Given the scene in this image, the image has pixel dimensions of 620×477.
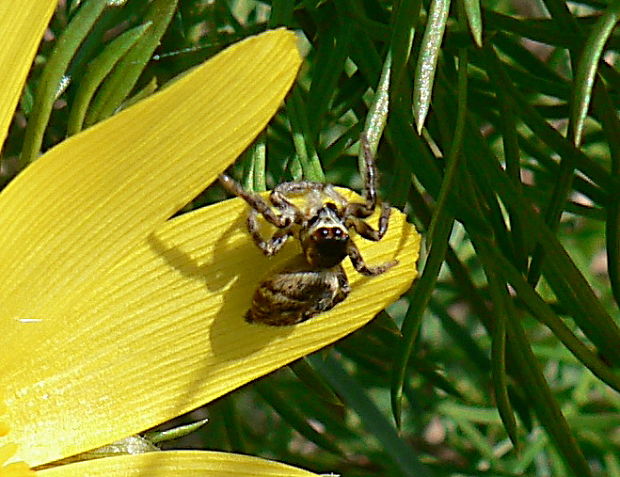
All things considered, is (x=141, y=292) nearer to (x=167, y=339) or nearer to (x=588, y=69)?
(x=167, y=339)

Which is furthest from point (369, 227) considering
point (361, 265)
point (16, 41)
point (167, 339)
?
point (16, 41)

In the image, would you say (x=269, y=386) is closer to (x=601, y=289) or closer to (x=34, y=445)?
(x=34, y=445)

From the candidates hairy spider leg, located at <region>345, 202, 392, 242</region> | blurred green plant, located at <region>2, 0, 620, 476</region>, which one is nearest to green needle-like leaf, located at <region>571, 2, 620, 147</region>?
blurred green plant, located at <region>2, 0, 620, 476</region>

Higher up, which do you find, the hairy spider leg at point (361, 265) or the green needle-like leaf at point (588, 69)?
the green needle-like leaf at point (588, 69)

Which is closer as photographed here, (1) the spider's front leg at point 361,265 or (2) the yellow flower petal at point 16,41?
(2) the yellow flower petal at point 16,41

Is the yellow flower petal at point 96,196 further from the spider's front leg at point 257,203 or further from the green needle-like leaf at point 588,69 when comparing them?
the green needle-like leaf at point 588,69

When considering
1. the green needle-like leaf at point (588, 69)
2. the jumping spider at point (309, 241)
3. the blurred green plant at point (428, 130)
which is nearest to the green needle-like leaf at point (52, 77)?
the blurred green plant at point (428, 130)
